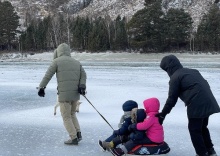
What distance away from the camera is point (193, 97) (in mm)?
5852

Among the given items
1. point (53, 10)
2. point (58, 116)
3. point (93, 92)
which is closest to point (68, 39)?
point (53, 10)

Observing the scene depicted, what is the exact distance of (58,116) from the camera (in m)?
10.3

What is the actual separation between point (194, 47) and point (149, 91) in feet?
136

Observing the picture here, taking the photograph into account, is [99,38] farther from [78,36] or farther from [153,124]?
[153,124]

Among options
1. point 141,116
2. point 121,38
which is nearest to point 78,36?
point 121,38

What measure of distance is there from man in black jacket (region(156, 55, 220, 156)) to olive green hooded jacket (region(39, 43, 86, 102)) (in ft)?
5.80

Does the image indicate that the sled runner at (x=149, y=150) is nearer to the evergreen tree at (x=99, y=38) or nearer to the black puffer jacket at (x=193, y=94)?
the black puffer jacket at (x=193, y=94)

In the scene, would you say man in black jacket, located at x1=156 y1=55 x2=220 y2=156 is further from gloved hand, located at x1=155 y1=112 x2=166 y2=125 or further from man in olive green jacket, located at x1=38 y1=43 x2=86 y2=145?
man in olive green jacket, located at x1=38 y1=43 x2=86 y2=145

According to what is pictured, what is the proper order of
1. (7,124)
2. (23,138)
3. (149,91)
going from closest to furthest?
(23,138) → (7,124) → (149,91)

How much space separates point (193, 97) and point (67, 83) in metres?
2.29

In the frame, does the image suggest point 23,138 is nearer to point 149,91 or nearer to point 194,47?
point 149,91

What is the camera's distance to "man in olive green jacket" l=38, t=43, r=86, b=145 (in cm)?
720

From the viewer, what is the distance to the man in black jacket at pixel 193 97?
5.84m

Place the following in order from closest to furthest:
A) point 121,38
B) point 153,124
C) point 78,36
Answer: point 153,124 < point 121,38 < point 78,36
